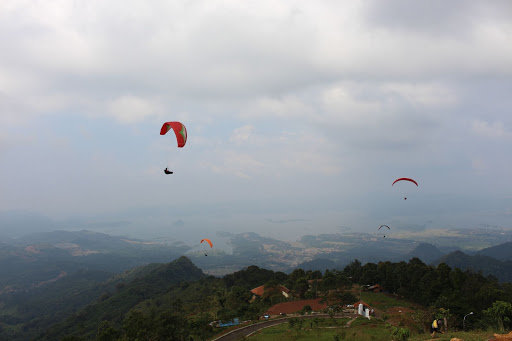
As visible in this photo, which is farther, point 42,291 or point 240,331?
point 42,291

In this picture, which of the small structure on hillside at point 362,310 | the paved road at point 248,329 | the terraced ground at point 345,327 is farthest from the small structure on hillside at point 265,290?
the terraced ground at point 345,327

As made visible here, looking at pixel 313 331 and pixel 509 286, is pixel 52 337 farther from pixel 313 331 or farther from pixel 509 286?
pixel 509 286

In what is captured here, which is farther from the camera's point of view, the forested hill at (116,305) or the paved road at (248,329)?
the forested hill at (116,305)

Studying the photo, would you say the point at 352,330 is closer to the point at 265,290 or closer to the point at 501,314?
the point at 501,314

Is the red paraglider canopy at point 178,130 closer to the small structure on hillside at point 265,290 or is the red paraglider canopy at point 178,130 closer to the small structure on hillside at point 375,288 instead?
the small structure on hillside at point 265,290

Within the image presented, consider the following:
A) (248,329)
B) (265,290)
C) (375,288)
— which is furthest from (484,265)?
(248,329)

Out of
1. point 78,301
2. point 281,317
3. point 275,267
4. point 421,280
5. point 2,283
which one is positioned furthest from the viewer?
point 275,267

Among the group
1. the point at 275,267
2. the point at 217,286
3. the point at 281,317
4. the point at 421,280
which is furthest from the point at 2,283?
the point at 421,280
